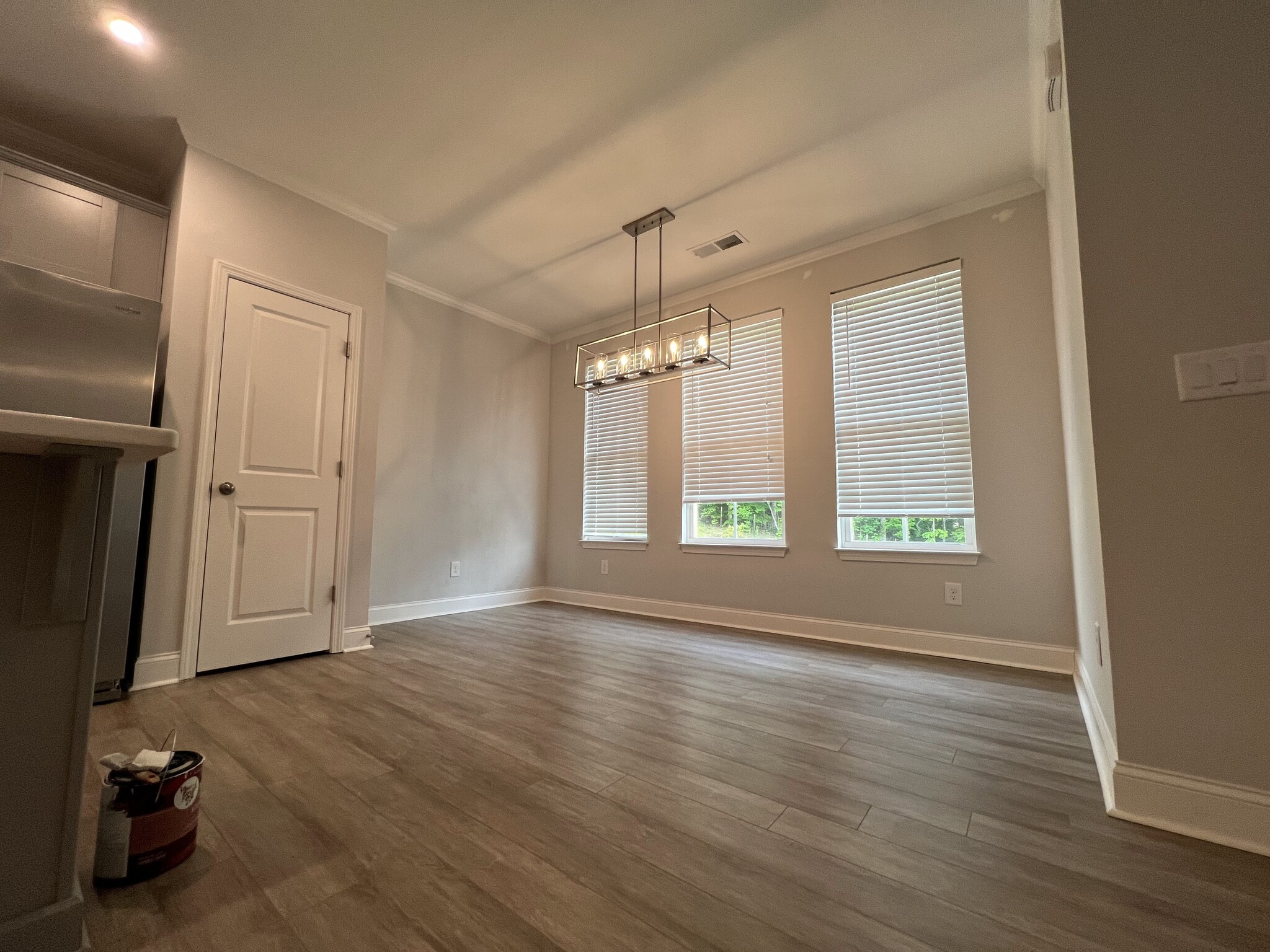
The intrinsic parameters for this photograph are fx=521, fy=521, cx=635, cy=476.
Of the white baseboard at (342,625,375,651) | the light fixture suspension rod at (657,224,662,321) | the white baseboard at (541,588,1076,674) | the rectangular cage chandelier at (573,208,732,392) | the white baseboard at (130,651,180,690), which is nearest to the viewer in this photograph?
the white baseboard at (130,651,180,690)

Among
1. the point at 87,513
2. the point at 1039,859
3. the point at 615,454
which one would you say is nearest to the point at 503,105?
the point at 87,513

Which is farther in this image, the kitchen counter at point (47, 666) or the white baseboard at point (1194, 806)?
the white baseboard at point (1194, 806)

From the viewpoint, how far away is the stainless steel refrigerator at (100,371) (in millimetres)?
2041

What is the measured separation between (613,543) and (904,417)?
8.66 ft

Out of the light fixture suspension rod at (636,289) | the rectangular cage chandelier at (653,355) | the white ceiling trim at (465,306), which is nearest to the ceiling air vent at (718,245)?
the rectangular cage chandelier at (653,355)

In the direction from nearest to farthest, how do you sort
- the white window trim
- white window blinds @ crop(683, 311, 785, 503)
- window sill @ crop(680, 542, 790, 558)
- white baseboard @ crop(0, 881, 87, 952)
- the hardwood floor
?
white baseboard @ crop(0, 881, 87, 952) < the hardwood floor < window sill @ crop(680, 542, 790, 558) < white window blinds @ crop(683, 311, 785, 503) < the white window trim

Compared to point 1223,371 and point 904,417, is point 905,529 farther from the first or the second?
point 1223,371

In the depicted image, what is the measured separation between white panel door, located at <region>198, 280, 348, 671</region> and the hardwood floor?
1.61 ft

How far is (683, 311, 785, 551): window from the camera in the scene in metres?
3.93

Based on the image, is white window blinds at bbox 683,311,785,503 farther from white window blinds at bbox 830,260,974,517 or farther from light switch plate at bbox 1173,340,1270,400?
light switch plate at bbox 1173,340,1270,400

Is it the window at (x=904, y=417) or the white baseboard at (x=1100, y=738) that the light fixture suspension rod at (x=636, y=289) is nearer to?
the window at (x=904, y=417)

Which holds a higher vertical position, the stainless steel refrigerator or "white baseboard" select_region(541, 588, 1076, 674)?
the stainless steel refrigerator

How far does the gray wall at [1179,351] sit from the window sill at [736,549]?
2.45 m

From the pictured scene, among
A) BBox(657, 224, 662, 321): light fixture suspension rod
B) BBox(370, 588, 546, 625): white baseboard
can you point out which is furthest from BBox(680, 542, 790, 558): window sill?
BBox(657, 224, 662, 321): light fixture suspension rod
